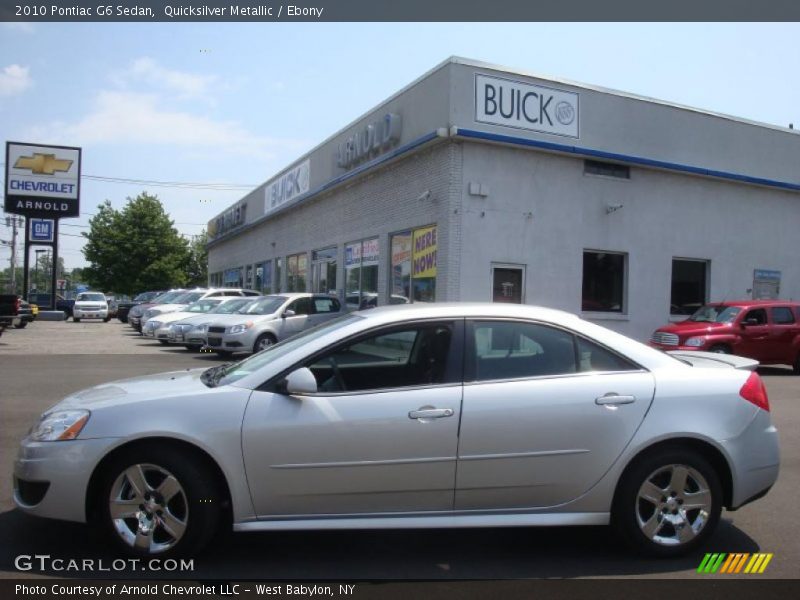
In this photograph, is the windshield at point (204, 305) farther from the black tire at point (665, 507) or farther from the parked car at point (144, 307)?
the black tire at point (665, 507)

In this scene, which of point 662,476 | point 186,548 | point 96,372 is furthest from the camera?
point 96,372

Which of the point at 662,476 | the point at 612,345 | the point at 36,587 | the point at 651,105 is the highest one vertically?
the point at 651,105

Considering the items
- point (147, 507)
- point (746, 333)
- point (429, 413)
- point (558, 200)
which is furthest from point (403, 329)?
point (558, 200)

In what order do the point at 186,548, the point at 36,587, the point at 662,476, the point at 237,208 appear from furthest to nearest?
1. the point at 237,208
2. the point at 662,476
3. the point at 186,548
4. the point at 36,587

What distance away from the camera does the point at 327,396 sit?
4051 mm

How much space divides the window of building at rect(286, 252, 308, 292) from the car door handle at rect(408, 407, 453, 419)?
2225 centimetres

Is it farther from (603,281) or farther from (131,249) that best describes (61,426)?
(131,249)

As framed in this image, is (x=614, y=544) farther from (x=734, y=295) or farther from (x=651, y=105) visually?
(x=734, y=295)

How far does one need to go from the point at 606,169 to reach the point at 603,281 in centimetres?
288

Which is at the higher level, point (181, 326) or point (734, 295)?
point (734, 295)

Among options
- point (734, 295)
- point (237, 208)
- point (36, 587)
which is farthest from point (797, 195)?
point (237, 208)

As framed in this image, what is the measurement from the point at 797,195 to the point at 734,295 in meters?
4.18

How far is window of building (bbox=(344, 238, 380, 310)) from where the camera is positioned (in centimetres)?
1981

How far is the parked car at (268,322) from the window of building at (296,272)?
9110 mm
